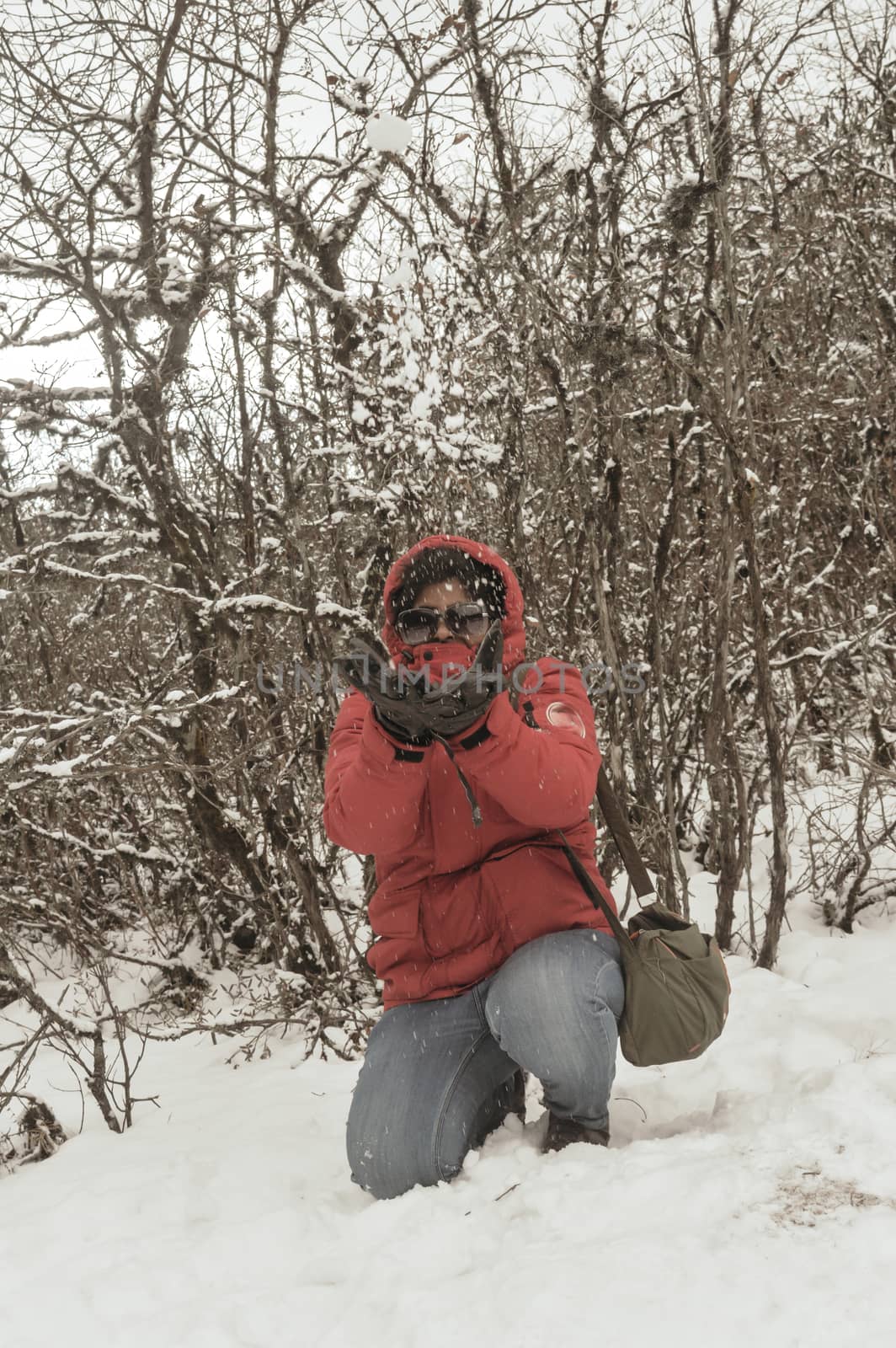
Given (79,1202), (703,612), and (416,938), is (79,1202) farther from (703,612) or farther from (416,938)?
(703,612)

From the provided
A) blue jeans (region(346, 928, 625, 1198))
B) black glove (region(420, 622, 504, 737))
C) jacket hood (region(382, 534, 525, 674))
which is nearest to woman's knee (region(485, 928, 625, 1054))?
blue jeans (region(346, 928, 625, 1198))

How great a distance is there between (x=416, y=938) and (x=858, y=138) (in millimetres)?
4587

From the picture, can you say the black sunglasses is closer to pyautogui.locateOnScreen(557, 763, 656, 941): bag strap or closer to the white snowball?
pyautogui.locateOnScreen(557, 763, 656, 941): bag strap

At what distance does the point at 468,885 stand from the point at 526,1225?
715 mm

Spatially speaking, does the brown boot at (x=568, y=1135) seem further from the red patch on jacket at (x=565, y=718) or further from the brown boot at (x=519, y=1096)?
the red patch on jacket at (x=565, y=718)

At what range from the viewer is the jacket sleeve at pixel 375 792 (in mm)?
1933

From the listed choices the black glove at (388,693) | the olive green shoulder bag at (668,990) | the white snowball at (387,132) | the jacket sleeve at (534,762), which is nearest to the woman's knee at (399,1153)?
the olive green shoulder bag at (668,990)

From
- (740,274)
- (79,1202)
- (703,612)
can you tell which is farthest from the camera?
(703,612)

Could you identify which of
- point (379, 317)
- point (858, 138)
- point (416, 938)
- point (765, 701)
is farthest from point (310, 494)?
point (858, 138)

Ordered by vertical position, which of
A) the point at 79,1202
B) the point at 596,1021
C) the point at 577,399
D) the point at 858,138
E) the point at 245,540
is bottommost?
the point at 79,1202

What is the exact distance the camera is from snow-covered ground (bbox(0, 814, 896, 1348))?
1.22 meters

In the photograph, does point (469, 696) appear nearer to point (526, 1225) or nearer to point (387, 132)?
point (526, 1225)

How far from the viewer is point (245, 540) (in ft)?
13.3

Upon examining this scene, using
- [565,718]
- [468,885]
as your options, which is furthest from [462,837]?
[565,718]
